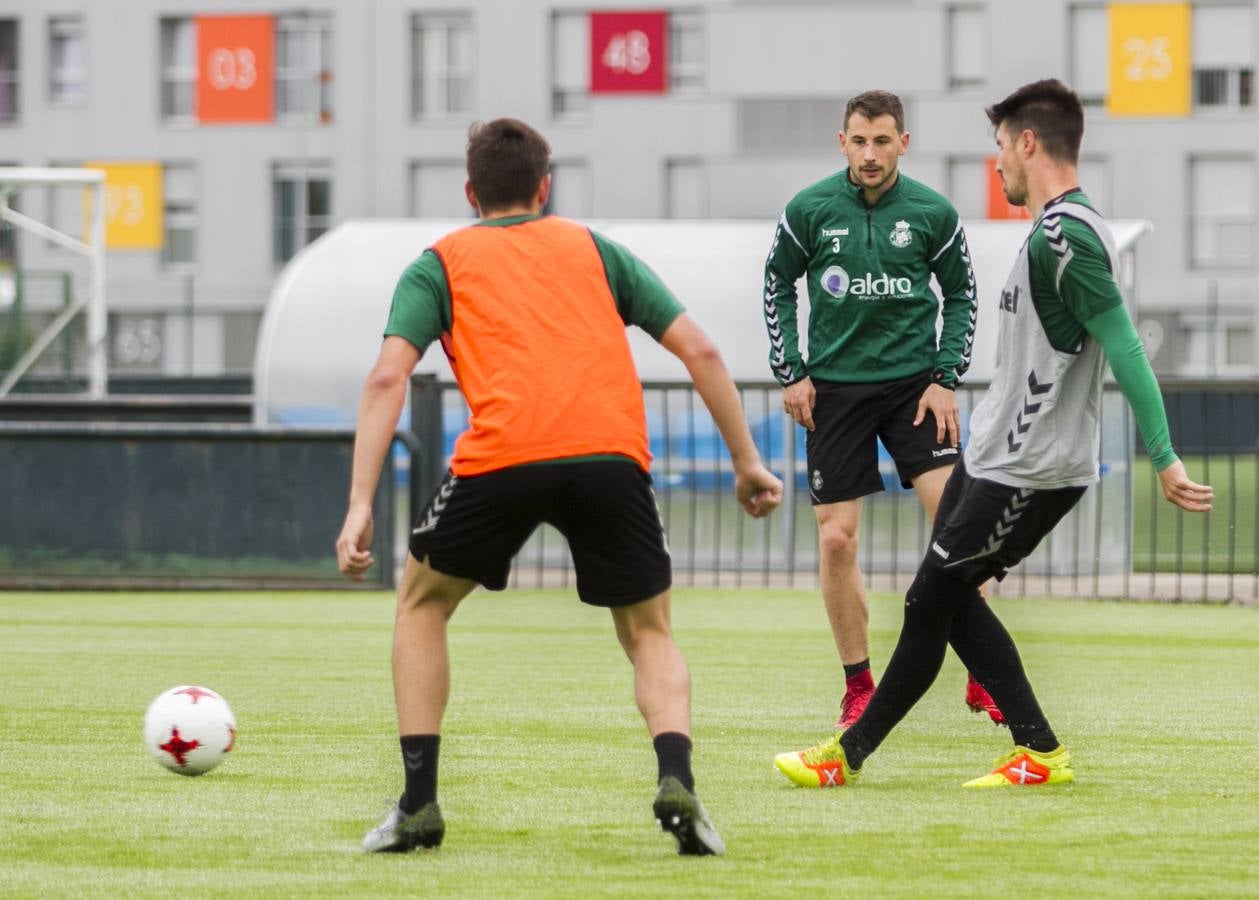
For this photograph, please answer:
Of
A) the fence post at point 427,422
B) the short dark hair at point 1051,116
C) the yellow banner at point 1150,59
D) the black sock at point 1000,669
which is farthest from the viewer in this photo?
the yellow banner at point 1150,59

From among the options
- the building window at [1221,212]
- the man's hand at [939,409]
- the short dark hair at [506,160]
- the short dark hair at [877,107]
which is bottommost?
the man's hand at [939,409]

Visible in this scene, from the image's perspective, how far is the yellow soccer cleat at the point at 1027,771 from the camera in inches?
243

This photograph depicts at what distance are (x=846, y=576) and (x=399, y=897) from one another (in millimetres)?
2983

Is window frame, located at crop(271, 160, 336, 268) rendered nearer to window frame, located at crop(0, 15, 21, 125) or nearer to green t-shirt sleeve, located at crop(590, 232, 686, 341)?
window frame, located at crop(0, 15, 21, 125)

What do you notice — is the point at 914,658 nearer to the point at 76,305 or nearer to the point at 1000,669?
the point at 1000,669

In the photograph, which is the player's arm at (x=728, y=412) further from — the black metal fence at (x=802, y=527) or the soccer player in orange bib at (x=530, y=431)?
the black metal fence at (x=802, y=527)

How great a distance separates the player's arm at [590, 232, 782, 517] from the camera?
504cm

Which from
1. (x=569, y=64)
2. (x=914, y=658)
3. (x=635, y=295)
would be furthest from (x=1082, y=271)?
(x=569, y=64)

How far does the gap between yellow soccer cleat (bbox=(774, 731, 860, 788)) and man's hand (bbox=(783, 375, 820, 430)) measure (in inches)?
58.2

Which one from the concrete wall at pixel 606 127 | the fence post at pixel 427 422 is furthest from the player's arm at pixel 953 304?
the concrete wall at pixel 606 127

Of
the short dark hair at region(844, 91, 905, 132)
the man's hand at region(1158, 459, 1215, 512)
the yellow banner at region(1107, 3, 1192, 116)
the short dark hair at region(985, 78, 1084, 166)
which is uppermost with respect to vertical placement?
the yellow banner at region(1107, 3, 1192, 116)

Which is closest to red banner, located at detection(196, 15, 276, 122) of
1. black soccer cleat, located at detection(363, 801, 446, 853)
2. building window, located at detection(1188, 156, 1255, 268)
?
building window, located at detection(1188, 156, 1255, 268)

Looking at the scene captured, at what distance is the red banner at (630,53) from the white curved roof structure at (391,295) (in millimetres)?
26144

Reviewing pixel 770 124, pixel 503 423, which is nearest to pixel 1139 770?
pixel 503 423
